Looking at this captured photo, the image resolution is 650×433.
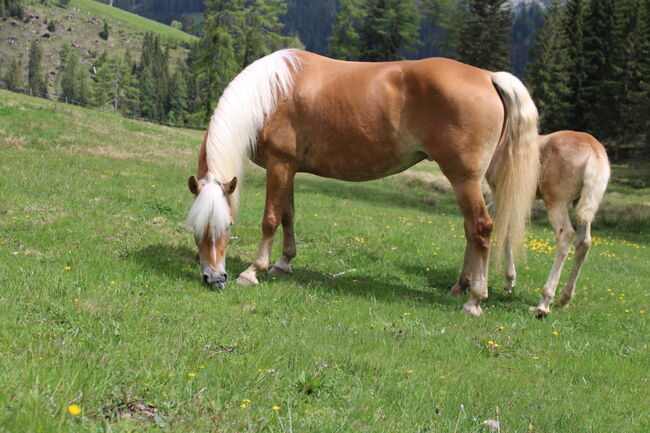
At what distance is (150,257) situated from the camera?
712 centimetres

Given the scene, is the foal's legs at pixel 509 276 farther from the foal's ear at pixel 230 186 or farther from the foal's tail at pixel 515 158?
the foal's ear at pixel 230 186

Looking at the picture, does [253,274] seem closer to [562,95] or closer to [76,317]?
[76,317]

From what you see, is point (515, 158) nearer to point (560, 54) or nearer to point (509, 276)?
point (509, 276)

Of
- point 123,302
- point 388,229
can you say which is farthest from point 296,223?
point 123,302

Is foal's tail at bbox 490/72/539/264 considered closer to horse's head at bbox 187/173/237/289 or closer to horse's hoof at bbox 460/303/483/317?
horse's hoof at bbox 460/303/483/317

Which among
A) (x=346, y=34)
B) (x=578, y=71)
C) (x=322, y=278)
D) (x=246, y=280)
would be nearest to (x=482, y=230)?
(x=322, y=278)

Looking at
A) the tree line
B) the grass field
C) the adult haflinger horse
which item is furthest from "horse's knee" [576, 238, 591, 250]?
the tree line

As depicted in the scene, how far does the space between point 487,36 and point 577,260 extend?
5558 cm

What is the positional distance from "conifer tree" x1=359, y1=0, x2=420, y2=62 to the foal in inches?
2722

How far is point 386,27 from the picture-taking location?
7450cm

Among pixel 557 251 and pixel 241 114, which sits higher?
pixel 241 114

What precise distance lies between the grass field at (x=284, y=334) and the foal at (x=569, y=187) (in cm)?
68

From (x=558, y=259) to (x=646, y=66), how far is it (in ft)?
152

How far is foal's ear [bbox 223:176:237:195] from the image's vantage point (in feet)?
21.0
